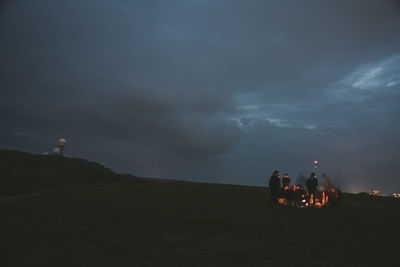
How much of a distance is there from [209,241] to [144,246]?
1.99 metres

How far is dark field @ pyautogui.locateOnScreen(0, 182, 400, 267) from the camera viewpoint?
22.5ft

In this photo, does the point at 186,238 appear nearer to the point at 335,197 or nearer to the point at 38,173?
the point at 335,197

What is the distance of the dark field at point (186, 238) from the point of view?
6863mm

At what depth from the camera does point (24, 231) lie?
31.2 feet

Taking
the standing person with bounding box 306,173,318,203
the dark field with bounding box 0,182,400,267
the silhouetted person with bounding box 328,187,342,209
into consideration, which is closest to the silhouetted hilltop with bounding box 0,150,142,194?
the dark field with bounding box 0,182,400,267

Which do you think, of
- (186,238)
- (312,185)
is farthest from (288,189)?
(186,238)

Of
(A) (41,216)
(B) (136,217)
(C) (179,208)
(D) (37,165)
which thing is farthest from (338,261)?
(D) (37,165)

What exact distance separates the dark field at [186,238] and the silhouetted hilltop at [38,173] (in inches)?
561

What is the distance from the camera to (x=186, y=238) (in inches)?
352

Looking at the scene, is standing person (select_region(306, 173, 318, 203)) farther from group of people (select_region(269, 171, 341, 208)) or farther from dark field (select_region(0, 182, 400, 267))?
dark field (select_region(0, 182, 400, 267))

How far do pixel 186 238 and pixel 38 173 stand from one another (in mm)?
28239

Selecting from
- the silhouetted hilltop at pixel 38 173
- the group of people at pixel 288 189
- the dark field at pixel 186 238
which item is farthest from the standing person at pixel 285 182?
the silhouetted hilltop at pixel 38 173

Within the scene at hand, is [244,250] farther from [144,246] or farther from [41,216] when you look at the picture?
[41,216]

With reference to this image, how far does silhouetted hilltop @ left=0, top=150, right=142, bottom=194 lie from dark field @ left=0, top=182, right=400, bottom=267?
14245mm
